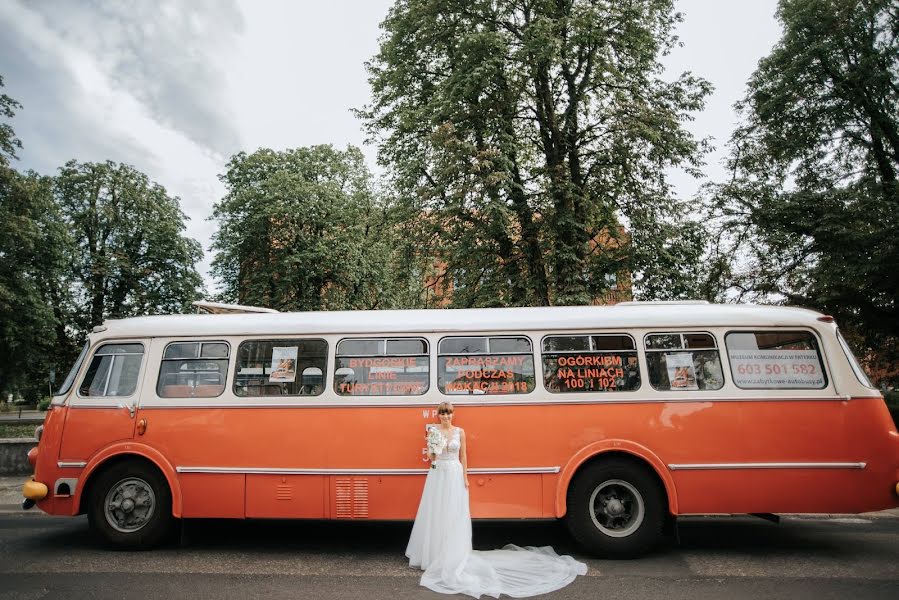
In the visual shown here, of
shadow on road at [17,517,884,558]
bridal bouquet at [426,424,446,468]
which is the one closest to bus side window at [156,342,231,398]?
shadow on road at [17,517,884,558]

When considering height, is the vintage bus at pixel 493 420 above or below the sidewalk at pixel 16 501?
above

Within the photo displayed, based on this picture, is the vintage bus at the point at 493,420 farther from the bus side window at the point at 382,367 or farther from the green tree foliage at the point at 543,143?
the green tree foliage at the point at 543,143

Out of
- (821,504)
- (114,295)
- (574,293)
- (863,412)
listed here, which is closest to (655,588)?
(821,504)

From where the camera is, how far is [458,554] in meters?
5.59

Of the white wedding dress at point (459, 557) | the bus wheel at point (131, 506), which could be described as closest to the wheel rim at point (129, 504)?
the bus wheel at point (131, 506)

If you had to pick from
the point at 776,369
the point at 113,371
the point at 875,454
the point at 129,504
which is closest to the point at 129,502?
the point at 129,504

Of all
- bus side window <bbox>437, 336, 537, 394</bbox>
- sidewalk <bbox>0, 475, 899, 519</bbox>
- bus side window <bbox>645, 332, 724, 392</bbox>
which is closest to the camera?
bus side window <bbox>645, 332, 724, 392</bbox>

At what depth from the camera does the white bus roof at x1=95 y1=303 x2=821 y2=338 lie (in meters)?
6.58

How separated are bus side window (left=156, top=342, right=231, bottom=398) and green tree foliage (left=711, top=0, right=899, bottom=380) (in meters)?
14.7

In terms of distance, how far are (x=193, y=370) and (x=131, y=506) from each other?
170cm

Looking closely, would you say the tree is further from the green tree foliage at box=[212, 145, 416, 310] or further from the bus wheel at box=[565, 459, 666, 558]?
the bus wheel at box=[565, 459, 666, 558]

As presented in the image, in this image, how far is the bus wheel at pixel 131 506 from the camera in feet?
21.6

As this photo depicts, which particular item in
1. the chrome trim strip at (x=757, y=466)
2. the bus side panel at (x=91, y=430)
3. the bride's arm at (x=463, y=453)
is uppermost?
the bus side panel at (x=91, y=430)

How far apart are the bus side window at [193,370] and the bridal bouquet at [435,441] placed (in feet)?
8.68
